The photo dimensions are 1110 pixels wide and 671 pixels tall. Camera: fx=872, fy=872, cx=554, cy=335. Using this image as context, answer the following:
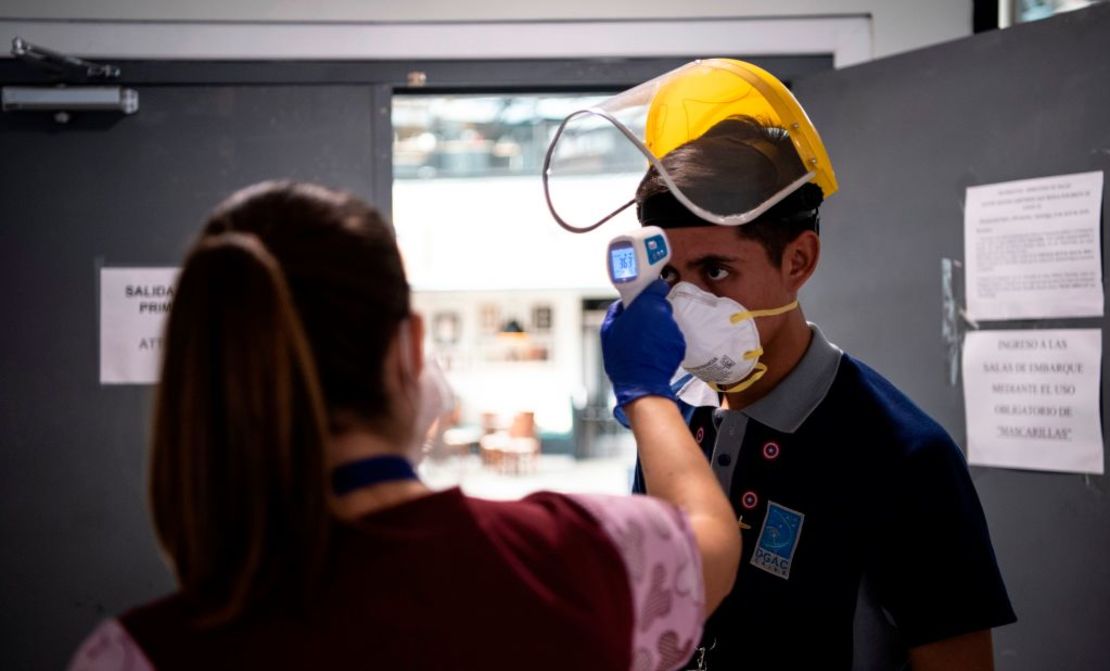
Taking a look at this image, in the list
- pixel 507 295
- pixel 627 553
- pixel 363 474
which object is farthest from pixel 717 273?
pixel 507 295

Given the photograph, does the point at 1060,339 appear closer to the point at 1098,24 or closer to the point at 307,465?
the point at 1098,24

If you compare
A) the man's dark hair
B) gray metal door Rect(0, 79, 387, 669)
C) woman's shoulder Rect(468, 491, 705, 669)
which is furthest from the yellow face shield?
gray metal door Rect(0, 79, 387, 669)

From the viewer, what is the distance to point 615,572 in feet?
2.57

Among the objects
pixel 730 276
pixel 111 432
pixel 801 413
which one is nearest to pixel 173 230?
pixel 111 432

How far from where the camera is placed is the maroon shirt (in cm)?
68

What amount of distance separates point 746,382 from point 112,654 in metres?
0.95

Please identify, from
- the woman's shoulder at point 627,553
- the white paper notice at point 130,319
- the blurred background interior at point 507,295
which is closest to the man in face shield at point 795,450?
the woman's shoulder at point 627,553

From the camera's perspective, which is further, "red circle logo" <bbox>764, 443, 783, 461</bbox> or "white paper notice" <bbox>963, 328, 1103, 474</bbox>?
"white paper notice" <bbox>963, 328, 1103, 474</bbox>

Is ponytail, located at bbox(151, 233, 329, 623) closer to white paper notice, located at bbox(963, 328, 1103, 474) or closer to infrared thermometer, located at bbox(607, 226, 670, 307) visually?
infrared thermometer, located at bbox(607, 226, 670, 307)

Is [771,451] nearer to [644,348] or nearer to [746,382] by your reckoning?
[746,382]

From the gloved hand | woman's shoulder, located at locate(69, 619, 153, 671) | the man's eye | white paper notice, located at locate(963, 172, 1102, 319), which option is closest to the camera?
woman's shoulder, located at locate(69, 619, 153, 671)

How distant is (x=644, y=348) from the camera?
3.60 ft

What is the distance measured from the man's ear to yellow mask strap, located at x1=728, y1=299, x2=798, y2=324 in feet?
0.11

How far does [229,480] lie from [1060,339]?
1.70 m
